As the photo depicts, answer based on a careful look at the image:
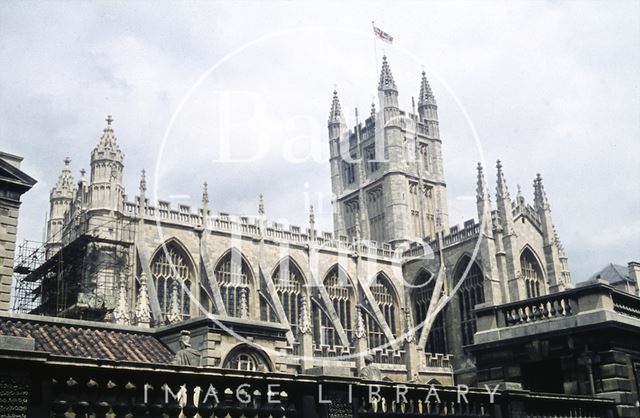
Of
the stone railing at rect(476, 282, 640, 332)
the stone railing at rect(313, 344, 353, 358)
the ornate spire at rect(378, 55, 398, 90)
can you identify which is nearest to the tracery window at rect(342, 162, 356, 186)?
the ornate spire at rect(378, 55, 398, 90)

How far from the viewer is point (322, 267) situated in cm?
4394

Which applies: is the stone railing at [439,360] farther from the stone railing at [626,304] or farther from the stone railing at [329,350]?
the stone railing at [626,304]

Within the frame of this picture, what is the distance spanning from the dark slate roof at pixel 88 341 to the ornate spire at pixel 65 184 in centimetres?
2790

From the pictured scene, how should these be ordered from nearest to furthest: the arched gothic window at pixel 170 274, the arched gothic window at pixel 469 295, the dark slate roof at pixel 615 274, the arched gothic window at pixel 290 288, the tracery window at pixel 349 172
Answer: the arched gothic window at pixel 170 274 → the arched gothic window at pixel 290 288 → the arched gothic window at pixel 469 295 → the dark slate roof at pixel 615 274 → the tracery window at pixel 349 172

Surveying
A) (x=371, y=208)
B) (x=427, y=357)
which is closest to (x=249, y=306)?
(x=427, y=357)

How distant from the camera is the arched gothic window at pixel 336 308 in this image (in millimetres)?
42656

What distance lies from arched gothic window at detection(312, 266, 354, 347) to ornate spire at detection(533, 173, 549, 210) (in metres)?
14.0

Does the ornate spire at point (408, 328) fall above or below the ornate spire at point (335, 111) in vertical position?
below

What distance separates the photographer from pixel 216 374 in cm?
827

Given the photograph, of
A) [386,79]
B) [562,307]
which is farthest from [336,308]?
[562,307]

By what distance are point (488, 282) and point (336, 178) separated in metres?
22.8

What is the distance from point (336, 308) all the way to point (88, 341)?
29.9 metres

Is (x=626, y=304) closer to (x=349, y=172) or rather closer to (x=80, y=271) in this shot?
(x=80, y=271)

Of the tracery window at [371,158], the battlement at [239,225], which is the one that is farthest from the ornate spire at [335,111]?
the battlement at [239,225]
